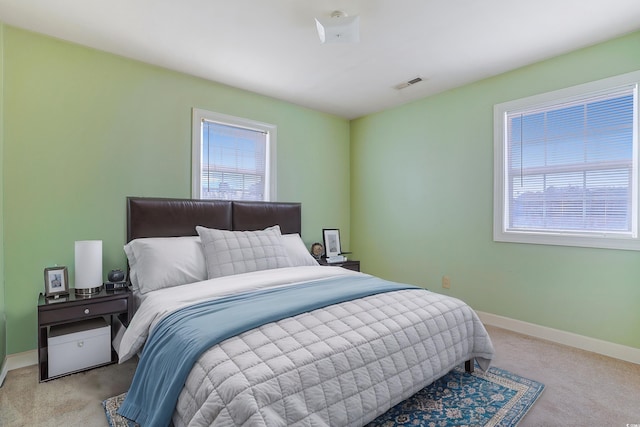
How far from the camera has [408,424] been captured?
5.66 ft

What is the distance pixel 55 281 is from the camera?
7.74ft

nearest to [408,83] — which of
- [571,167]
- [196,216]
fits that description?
[571,167]

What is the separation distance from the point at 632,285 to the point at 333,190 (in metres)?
→ 3.20

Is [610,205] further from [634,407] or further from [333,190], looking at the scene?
[333,190]

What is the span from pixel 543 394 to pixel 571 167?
1.94m

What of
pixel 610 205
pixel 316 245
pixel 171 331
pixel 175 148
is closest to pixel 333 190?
pixel 316 245

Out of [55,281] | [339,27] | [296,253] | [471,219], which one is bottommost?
[55,281]

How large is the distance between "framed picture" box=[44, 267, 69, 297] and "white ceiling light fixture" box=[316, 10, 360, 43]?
2.61 meters

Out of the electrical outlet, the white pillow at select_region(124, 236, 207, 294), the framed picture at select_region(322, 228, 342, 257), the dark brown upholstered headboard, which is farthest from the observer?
the framed picture at select_region(322, 228, 342, 257)

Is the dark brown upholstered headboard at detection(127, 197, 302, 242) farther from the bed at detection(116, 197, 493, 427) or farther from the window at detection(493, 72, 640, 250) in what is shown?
the window at detection(493, 72, 640, 250)

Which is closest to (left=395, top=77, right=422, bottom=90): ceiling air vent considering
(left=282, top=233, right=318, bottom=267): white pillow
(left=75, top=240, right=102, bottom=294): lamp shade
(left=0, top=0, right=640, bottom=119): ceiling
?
(left=0, top=0, right=640, bottom=119): ceiling

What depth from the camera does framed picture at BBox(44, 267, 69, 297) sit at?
2.32 metres

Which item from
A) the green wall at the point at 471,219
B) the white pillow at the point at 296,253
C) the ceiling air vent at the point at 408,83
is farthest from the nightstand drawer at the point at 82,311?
the ceiling air vent at the point at 408,83

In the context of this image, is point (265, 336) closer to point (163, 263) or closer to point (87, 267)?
point (163, 263)
